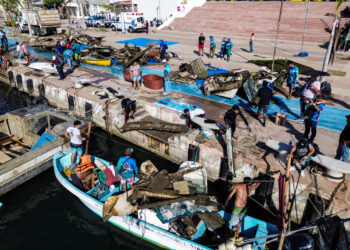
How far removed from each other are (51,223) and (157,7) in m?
56.4

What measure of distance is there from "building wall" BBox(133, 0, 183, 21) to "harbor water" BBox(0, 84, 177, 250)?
2023 inches

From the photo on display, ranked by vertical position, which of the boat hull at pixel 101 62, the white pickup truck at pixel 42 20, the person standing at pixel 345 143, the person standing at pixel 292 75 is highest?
the white pickup truck at pixel 42 20

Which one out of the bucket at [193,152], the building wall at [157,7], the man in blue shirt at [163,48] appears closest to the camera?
the bucket at [193,152]

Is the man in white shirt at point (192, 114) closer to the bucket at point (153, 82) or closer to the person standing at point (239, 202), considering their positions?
the bucket at point (153, 82)

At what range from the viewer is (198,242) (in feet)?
24.3

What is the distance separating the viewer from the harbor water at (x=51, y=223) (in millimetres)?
8789

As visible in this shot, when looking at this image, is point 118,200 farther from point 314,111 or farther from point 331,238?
point 314,111

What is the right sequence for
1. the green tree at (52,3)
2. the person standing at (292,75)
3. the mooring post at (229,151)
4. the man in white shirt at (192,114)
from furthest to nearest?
1. the green tree at (52,3)
2. the person standing at (292,75)
3. the man in white shirt at (192,114)
4. the mooring post at (229,151)

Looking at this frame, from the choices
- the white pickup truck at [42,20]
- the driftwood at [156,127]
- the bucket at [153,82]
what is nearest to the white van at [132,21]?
the white pickup truck at [42,20]

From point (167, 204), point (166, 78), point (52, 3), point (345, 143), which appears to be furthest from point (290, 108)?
point (52, 3)

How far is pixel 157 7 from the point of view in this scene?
56500 mm

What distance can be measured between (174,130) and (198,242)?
19.9 ft

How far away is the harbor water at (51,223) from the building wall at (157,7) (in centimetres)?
5138

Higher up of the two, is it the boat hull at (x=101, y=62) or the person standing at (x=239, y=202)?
the boat hull at (x=101, y=62)
